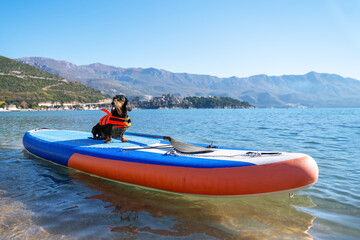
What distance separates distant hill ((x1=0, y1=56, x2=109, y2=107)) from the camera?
94.6 metres

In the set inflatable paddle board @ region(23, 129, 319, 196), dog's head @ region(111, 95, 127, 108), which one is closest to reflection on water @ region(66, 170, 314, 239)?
inflatable paddle board @ region(23, 129, 319, 196)

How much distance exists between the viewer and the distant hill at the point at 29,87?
94.6 m

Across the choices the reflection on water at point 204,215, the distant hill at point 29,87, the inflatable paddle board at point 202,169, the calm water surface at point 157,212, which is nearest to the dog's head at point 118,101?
the inflatable paddle board at point 202,169

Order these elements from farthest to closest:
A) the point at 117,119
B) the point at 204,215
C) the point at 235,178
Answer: the point at 117,119 < the point at 204,215 < the point at 235,178

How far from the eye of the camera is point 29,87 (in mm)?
105875

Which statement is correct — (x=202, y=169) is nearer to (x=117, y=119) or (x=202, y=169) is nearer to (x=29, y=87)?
(x=117, y=119)

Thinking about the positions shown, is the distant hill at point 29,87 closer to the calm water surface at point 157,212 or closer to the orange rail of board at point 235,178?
the calm water surface at point 157,212

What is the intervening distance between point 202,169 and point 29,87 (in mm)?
121234

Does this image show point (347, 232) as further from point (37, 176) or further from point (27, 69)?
point (27, 69)

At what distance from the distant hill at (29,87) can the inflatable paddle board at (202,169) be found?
331 ft

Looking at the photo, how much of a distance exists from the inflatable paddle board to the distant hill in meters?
101

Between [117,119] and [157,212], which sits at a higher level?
[117,119]

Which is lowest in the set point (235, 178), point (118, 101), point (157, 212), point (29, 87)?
point (157, 212)

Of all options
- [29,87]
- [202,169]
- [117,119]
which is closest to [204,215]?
[202,169]
